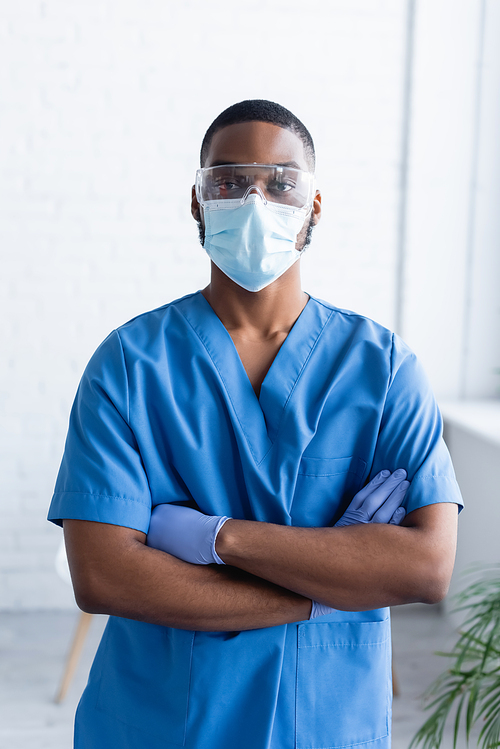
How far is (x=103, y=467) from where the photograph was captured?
0.89 meters

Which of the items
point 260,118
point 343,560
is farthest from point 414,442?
point 260,118

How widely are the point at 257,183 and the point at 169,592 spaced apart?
611 mm

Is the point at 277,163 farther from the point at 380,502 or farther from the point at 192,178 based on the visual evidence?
the point at 192,178

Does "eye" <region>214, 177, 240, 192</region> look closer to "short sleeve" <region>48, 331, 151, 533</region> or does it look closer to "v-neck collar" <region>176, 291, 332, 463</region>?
"v-neck collar" <region>176, 291, 332, 463</region>

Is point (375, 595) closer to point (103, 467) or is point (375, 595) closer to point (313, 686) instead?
point (313, 686)

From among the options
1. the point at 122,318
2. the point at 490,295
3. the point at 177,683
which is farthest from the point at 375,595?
the point at 490,295

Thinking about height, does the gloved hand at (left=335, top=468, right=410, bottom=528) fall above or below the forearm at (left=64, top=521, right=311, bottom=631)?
above

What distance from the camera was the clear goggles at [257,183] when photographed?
946mm

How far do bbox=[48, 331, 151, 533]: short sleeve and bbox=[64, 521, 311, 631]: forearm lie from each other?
1.4 inches

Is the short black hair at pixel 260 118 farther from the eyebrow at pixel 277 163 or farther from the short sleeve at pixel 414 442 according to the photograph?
the short sleeve at pixel 414 442

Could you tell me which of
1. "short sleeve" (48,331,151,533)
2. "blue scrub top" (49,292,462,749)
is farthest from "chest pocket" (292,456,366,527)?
"short sleeve" (48,331,151,533)

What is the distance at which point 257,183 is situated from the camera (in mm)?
949

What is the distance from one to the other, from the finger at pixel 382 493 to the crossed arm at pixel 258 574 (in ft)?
0.10

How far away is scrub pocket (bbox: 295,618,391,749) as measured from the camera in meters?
0.90
